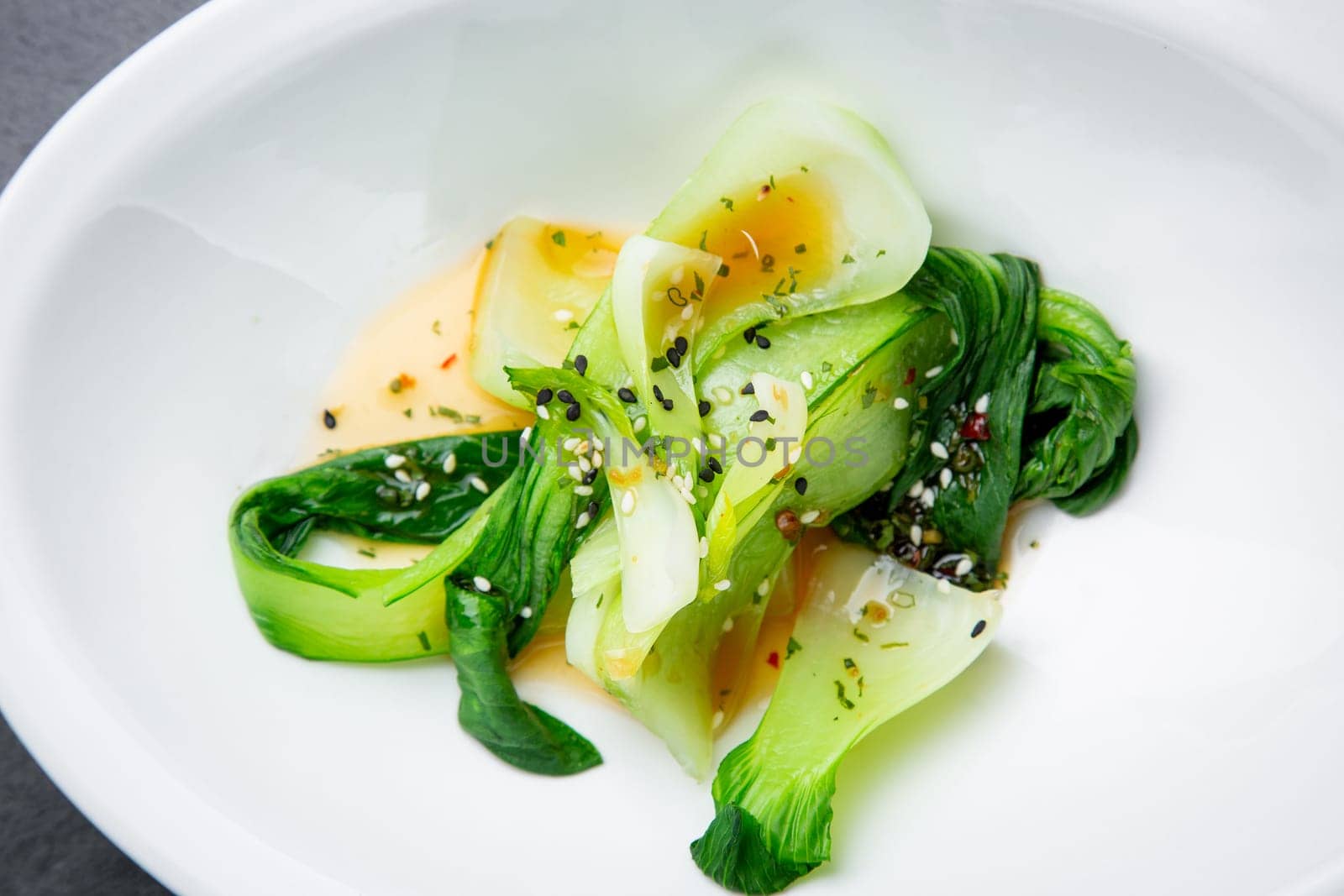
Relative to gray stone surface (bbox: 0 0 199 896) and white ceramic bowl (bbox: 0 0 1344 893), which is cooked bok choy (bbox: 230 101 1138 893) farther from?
gray stone surface (bbox: 0 0 199 896)

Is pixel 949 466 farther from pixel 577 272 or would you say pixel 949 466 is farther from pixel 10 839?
pixel 10 839

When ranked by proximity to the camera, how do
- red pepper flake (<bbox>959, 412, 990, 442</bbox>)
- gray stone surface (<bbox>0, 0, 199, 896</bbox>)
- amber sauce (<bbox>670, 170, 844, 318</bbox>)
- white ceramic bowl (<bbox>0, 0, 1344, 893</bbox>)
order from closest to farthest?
white ceramic bowl (<bbox>0, 0, 1344, 893</bbox>), amber sauce (<bbox>670, 170, 844, 318</bbox>), red pepper flake (<bbox>959, 412, 990, 442</bbox>), gray stone surface (<bbox>0, 0, 199, 896</bbox>)

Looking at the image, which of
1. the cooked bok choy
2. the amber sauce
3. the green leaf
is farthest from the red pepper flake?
the green leaf

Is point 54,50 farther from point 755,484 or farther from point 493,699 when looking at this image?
point 755,484

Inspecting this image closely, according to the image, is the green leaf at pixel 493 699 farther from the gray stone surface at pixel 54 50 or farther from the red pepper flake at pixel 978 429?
the gray stone surface at pixel 54 50

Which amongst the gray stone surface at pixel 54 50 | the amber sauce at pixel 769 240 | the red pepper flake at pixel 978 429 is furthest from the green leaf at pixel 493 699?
the gray stone surface at pixel 54 50

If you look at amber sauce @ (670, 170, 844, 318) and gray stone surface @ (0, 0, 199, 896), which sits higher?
amber sauce @ (670, 170, 844, 318)
